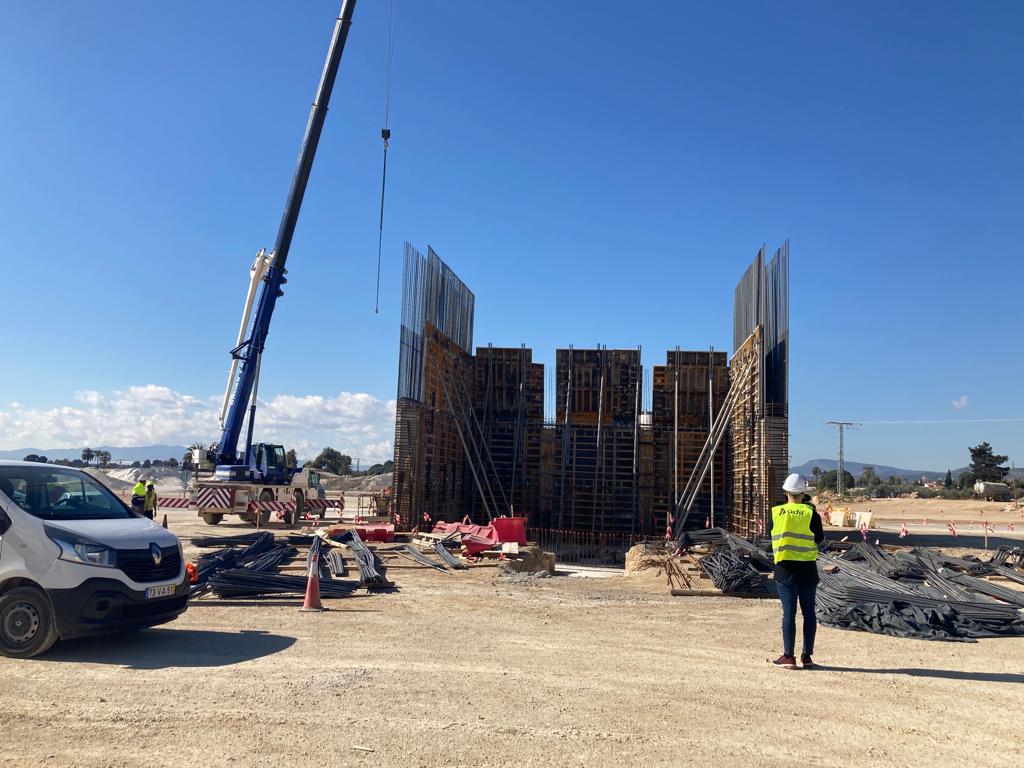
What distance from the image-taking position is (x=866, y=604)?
29.1 feet

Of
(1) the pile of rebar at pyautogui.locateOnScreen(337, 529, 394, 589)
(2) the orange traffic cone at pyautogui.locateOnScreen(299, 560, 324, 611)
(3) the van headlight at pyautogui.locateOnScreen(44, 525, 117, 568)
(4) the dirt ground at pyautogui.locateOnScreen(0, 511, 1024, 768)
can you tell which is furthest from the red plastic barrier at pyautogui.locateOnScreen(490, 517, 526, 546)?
(3) the van headlight at pyautogui.locateOnScreen(44, 525, 117, 568)

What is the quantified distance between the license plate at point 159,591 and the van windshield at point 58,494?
3.25ft

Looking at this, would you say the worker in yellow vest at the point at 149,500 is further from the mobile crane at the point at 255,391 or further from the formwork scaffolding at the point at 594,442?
the formwork scaffolding at the point at 594,442

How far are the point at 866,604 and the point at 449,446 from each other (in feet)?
56.9

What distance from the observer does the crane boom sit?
20.9m

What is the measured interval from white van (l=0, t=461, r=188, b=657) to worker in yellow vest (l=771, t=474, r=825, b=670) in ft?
18.7

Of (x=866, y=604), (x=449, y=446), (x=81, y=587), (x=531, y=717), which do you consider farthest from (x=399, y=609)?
(x=449, y=446)

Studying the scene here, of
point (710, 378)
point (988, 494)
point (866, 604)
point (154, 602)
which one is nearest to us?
point (154, 602)

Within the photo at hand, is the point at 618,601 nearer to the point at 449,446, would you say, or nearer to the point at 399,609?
the point at 399,609

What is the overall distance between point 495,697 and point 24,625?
419 centimetres

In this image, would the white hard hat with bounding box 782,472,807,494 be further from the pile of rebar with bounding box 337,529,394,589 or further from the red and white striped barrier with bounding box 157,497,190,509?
the red and white striped barrier with bounding box 157,497,190,509

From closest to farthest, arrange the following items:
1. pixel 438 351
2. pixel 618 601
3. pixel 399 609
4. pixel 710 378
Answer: pixel 399 609 < pixel 618 601 < pixel 438 351 < pixel 710 378

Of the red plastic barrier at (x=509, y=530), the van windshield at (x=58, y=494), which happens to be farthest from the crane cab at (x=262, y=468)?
the van windshield at (x=58, y=494)

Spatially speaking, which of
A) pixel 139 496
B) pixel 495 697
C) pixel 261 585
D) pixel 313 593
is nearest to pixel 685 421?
pixel 139 496
